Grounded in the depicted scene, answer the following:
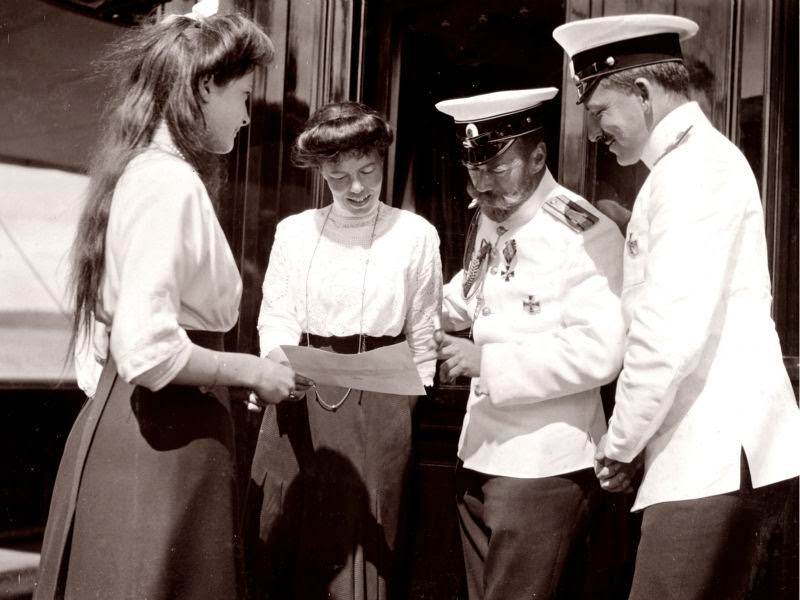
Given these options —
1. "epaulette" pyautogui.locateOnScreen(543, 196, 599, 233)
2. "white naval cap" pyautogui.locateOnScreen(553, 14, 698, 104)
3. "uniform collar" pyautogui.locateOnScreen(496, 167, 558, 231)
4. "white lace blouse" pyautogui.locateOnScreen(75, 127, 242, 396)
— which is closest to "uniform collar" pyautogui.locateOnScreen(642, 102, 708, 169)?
"white naval cap" pyautogui.locateOnScreen(553, 14, 698, 104)

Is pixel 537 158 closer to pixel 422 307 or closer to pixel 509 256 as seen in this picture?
pixel 509 256

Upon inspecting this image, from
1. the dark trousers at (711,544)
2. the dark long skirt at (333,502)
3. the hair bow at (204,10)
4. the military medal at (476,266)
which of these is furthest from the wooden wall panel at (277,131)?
the dark trousers at (711,544)

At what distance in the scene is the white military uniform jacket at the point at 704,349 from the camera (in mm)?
1975

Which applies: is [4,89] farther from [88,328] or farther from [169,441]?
[169,441]

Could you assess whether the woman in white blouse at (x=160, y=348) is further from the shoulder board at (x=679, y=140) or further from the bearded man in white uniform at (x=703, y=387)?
the shoulder board at (x=679, y=140)

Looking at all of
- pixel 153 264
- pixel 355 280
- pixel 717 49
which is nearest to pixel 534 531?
pixel 355 280

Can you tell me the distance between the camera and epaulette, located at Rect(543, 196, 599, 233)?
2.55m

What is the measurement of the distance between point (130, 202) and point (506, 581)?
1.44m

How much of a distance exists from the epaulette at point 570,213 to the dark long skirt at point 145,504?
114cm

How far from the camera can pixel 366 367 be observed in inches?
93.7

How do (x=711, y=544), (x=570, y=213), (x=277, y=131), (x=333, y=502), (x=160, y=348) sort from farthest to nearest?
(x=277, y=131), (x=333, y=502), (x=570, y=213), (x=711, y=544), (x=160, y=348)

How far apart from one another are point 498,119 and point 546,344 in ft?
2.27

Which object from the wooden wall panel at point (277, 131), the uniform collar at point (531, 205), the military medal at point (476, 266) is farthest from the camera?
the wooden wall panel at point (277, 131)

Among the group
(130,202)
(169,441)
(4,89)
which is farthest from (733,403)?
(4,89)
